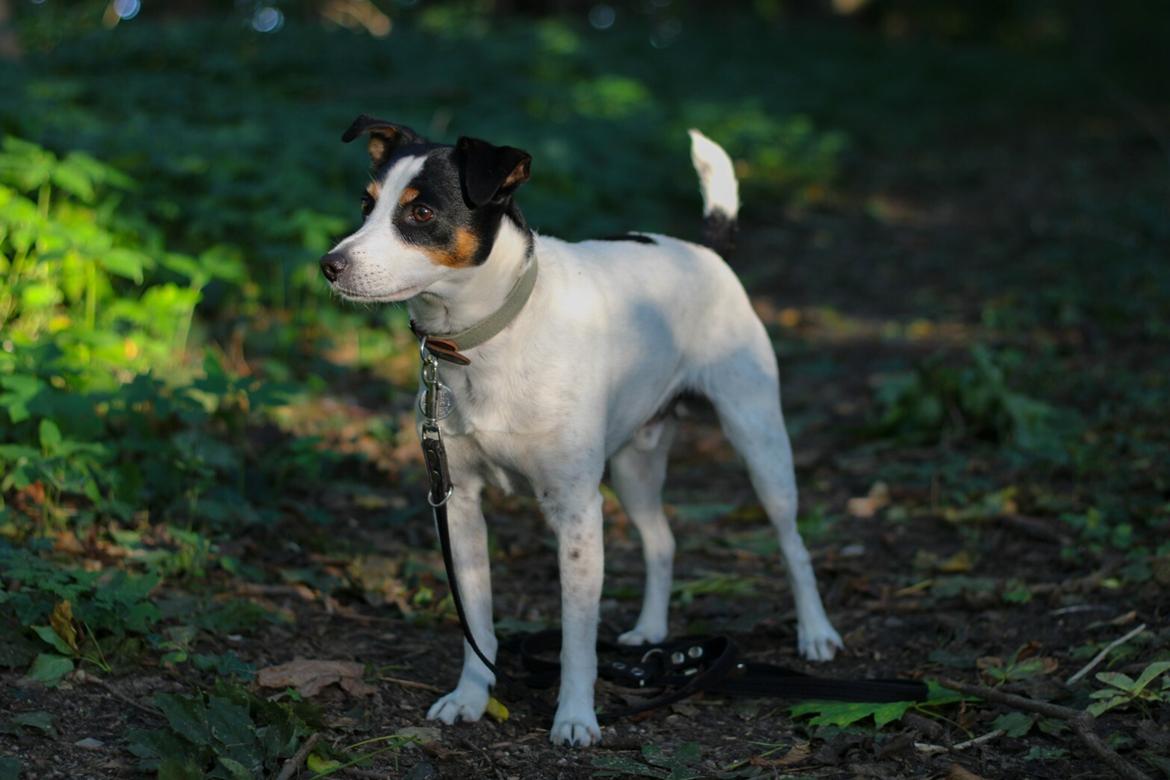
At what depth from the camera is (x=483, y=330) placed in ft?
12.3

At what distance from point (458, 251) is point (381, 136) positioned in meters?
0.61

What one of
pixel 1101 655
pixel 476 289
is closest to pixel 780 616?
pixel 1101 655

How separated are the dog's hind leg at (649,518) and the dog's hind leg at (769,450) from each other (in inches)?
11.9

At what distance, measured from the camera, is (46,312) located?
5918mm

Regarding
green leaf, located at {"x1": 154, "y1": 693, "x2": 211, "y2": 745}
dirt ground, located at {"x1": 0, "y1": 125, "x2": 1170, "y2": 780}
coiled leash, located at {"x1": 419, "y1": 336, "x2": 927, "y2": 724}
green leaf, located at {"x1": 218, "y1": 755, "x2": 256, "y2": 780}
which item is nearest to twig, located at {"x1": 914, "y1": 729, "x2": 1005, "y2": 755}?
dirt ground, located at {"x1": 0, "y1": 125, "x2": 1170, "y2": 780}

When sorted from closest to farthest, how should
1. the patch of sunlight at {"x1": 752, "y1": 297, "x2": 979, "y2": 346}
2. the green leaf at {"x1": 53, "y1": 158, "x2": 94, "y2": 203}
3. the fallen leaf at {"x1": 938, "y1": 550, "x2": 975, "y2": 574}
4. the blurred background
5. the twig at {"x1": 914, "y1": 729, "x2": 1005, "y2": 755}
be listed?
the twig at {"x1": 914, "y1": 729, "x2": 1005, "y2": 755} < the blurred background < the fallen leaf at {"x1": 938, "y1": 550, "x2": 975, "y2": 574} < the green leaf at {"x1": 53, "y1": 158, "x2": 94, "y2": 203} < the patch of sunlight at {"x1": 752, "y1": 297, "x2": 979, "y2": 346}

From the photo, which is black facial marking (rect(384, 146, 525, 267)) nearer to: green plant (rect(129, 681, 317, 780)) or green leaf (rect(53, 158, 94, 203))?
green plant (rect(129, 681, 317, 780))

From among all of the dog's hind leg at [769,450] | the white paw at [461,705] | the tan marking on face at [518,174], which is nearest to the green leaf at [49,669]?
the white paw at [461,705]

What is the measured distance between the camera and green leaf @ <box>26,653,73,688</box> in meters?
3.66

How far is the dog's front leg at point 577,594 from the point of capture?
3.85 metres

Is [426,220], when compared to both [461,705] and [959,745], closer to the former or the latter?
[461,705]

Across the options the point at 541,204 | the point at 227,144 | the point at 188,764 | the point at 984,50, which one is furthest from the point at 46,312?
the point at 984,50

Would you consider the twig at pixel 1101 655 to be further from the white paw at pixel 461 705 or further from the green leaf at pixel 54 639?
the green leaf at pixel 54 639

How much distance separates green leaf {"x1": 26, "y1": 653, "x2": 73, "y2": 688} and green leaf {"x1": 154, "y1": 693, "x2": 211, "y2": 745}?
40 cm
